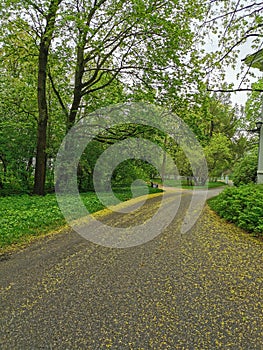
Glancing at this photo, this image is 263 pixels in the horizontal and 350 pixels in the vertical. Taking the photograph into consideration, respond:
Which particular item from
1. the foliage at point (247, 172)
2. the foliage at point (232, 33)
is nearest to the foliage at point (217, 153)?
the foliage at point (247, 172)

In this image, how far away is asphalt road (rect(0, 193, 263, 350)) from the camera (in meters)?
1.89

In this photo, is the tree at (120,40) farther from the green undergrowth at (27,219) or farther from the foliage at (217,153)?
the foliage at (217,153)

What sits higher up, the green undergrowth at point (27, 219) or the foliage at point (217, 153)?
the foliage at point (217, 153)

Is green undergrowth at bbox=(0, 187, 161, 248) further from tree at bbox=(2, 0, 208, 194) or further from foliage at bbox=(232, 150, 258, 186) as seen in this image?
foliage at bbox=(232, 150, 258, 186)

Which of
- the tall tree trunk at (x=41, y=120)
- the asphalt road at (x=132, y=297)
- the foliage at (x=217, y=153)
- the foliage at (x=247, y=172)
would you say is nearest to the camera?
the asphalt road at (x=132, y=297)

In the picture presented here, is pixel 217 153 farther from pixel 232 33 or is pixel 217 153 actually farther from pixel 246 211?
pixel 246 211

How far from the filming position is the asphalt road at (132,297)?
1.89 meters

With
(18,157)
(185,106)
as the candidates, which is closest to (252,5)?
(185,106)

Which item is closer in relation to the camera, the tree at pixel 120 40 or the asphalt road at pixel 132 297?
the asphalt road at pixel 132 297

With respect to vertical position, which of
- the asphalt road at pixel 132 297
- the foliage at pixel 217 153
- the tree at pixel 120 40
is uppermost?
the tree at pixel 120 40

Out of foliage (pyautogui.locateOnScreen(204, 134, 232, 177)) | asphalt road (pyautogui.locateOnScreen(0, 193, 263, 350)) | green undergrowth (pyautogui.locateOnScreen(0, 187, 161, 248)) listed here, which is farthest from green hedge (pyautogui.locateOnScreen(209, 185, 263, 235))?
foliage (pyautogui.locateOnScreen(204, 134, 232, 177))

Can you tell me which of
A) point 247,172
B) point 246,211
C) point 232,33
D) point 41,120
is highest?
point 232,33

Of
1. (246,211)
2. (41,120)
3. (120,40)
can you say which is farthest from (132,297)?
(120,40)

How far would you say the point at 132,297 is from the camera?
2.45 metres
